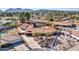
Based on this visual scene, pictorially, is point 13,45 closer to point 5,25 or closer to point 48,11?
point 5,25
